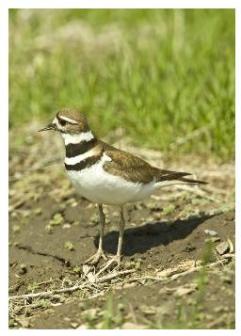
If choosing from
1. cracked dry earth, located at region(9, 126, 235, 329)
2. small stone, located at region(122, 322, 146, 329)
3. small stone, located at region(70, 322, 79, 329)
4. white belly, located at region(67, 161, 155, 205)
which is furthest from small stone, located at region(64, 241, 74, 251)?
small stone, located at region(122, 322, 146, 329)

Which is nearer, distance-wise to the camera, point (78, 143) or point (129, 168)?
point (78, 143)

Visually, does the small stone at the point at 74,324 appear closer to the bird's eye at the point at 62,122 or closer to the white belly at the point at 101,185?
the white belly at the point at 101,185

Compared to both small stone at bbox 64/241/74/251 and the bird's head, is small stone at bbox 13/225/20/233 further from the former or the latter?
the bird's head

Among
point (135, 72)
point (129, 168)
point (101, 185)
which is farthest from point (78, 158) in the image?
point (135, 72)

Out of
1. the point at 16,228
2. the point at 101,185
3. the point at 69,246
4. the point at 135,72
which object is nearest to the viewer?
the point at 101,185

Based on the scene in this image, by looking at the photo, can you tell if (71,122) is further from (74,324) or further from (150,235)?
(74,324)

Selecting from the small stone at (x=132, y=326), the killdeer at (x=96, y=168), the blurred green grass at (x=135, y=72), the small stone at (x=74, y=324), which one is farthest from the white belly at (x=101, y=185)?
the blurred green grass at (x=135, y=72)

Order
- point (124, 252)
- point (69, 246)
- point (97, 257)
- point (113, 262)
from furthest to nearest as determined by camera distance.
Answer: point (69, 246) < point (124, 252) < point (97, 257) < point (113, 262)
